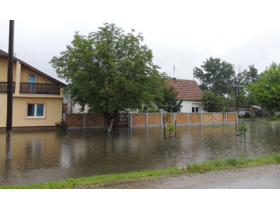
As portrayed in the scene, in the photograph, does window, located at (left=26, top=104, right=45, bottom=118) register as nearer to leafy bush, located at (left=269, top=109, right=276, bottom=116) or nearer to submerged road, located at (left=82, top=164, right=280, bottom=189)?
submerged road, located at (left=82, top=164, right=280, bottom=189)

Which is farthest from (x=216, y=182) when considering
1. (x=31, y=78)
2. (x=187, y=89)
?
(x=187, y=89)

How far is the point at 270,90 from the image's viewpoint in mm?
35312

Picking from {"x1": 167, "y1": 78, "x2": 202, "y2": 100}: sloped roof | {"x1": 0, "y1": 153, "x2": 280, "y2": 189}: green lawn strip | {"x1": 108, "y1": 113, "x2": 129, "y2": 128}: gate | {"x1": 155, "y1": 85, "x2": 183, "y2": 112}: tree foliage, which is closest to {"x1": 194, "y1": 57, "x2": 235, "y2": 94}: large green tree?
{"x1": 167, "y1": 78, "x2": 202, "y2": 100}: sloped roof

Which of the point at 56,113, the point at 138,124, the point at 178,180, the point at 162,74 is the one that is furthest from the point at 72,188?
the point at 138,124

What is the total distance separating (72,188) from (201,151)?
668cm

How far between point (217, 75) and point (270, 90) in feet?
64.5

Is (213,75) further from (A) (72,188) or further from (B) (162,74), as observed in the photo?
(A) (72,188)

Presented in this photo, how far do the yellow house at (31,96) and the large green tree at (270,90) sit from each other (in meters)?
32.6

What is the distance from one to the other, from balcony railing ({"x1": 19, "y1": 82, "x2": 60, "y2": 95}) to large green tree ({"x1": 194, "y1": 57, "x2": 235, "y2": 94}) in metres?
42.4

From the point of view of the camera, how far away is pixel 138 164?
25.0 ft

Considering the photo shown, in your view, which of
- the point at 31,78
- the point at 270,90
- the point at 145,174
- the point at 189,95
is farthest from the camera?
the point at 270,90

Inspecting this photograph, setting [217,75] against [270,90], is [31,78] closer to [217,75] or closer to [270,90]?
[270,90]

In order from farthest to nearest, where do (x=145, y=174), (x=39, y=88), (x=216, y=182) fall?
(x=39, y=88) → (x=145, y=174) → (x=216, y=182)

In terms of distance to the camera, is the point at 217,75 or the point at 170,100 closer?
the point at 170,100
